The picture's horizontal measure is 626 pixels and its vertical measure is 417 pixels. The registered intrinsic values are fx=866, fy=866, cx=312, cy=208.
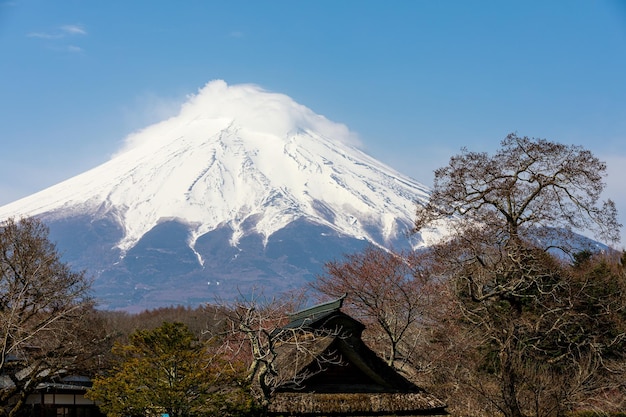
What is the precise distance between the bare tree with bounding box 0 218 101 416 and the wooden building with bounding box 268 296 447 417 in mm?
9303

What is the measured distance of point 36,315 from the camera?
32.9m

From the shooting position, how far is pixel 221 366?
68.4 feet

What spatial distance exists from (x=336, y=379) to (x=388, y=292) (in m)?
16.1

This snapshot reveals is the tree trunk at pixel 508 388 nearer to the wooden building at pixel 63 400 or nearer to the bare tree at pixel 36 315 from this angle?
the bare tree at pixel 36 315

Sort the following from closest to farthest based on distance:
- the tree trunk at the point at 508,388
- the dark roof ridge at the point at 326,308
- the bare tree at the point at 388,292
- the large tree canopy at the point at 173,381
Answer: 1. the large tree canopy at the point at 173,381
2. the tree trunk at the point at 508,388
3. the dark roof ridge at the point at 326,308
4. the bare tree at the point at 388,292

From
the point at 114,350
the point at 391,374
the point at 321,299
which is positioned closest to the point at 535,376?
the point at 391,374

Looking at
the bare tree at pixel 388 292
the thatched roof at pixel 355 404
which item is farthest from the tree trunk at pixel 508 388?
the bare tree at pixel 388 292

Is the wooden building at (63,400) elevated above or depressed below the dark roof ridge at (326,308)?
below

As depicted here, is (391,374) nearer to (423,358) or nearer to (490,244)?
(490,244)

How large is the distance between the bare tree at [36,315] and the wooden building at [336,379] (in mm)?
9303

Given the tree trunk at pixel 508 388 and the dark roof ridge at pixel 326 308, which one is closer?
the tree trunk at pixel 508 388

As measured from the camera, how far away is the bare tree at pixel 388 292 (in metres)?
37.6

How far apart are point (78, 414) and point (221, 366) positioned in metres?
15.8

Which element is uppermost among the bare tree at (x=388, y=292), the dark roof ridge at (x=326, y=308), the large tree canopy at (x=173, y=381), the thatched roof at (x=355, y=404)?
A: the bare tree at (x=388, y=292)
